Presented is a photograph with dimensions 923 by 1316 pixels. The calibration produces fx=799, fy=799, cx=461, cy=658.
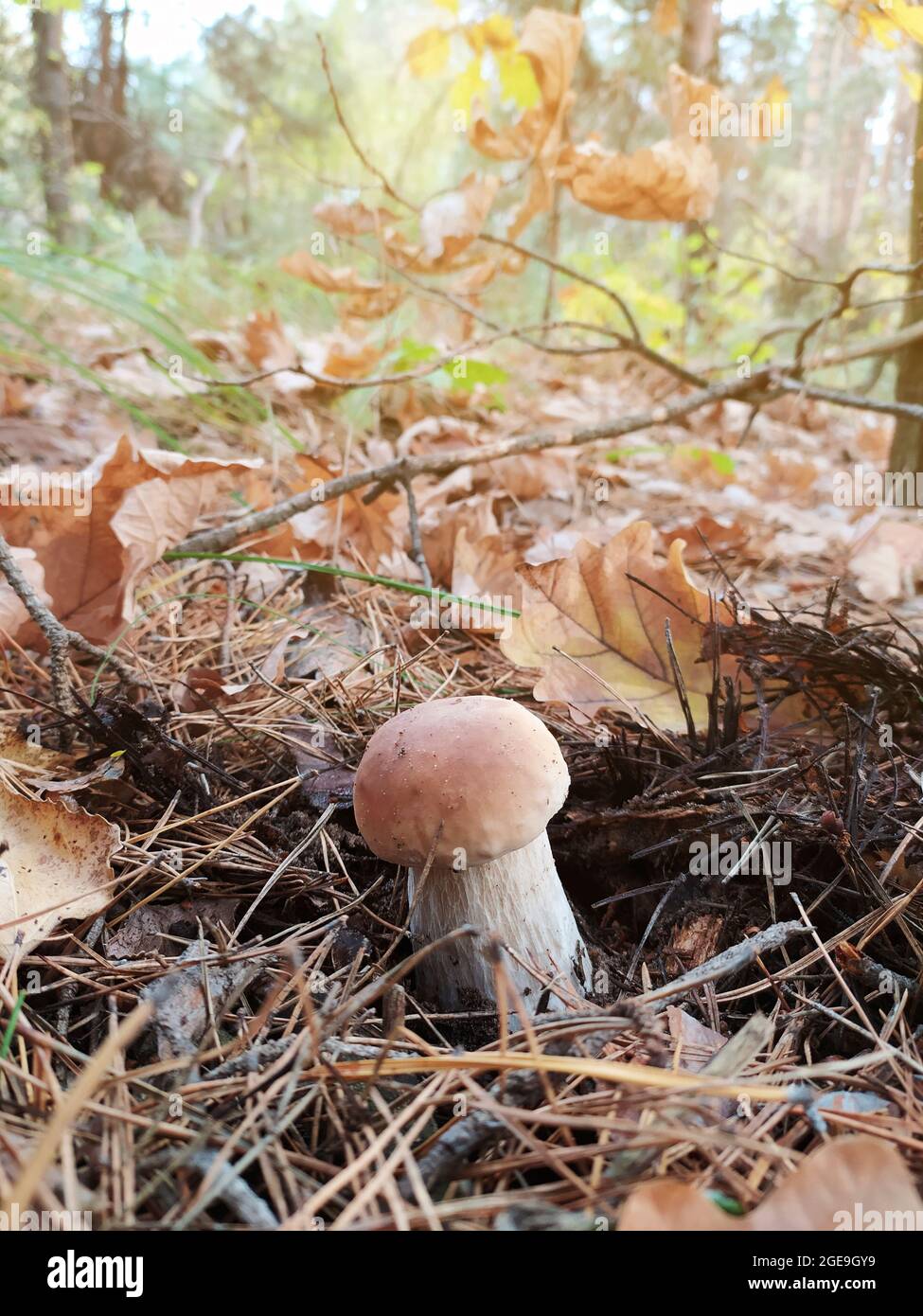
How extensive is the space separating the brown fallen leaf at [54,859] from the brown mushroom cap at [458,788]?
1.33 ft

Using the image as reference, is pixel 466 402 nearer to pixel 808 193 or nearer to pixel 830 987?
pixel 830 987

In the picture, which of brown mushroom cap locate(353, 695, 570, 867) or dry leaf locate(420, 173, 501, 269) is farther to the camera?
dry leaf locate(420, 173, 501, 269)

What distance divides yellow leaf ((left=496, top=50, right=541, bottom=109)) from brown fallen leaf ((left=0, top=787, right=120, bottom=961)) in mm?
2818

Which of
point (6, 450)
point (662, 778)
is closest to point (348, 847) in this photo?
point (662, 778)

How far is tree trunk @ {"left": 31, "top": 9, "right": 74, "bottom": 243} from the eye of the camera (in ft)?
26.6

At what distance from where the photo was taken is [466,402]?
13.9ft

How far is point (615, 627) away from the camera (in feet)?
5.76

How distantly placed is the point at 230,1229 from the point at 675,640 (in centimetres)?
133

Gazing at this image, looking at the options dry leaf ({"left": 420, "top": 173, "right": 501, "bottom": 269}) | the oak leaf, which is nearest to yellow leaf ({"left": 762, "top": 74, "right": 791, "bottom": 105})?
dry leaf ({"left": 420, "top": 173, "right": 501, "bottom": 269})

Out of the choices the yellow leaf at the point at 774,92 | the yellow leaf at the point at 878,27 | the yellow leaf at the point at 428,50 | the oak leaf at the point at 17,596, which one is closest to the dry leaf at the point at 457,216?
the yellow leaf at the point at 428,50

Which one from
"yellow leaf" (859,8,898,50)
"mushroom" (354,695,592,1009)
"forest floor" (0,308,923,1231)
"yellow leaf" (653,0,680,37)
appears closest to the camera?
"forest floor" (0,308,923,1231)

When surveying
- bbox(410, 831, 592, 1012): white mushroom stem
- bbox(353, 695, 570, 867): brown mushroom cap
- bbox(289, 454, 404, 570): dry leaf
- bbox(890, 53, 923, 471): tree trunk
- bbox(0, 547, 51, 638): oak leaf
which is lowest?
bbox(410, 831, 592, 1012): white mushroom stem

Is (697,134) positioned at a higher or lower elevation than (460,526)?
higher

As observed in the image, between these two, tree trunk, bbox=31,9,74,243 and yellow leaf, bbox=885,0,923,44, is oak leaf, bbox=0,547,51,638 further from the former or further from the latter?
tree trunk, bbox=31,9,74,243
